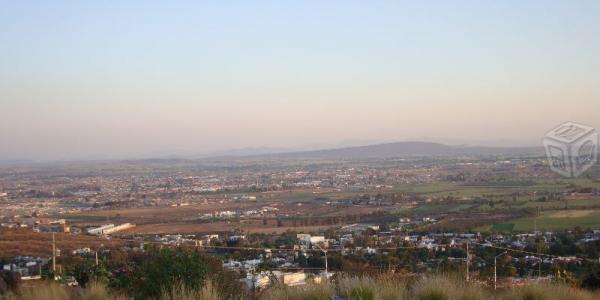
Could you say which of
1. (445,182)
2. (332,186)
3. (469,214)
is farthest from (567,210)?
(332,186)

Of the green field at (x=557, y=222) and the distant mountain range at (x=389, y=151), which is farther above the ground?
the distant mountain range at (x=389, y=151)

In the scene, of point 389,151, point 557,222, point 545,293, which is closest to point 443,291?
point 545,293

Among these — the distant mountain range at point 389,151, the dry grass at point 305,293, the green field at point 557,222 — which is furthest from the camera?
the distant mountain range at point 389,151

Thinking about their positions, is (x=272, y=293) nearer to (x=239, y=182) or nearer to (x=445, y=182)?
(x=445, y=182)

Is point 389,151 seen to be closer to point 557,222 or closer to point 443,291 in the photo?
point 557,222

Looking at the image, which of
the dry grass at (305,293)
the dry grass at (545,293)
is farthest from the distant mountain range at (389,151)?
the dry grass at (305,293)

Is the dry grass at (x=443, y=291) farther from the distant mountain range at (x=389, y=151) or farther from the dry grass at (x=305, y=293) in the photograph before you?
the distant mountain range at (x=389, y=151)

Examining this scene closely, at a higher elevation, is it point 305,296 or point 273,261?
point 305,296

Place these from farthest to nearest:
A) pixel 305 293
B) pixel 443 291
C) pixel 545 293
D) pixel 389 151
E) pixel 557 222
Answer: pixel 389 151 < pixel 557 222 < pixel 545 293 < pixel 443 291 < pixel 305 293

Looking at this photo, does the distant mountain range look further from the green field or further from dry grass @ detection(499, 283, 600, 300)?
dry grass @ detection(499, 283, 600, 300)

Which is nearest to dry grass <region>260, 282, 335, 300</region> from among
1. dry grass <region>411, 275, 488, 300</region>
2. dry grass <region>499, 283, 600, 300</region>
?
dry grass <region>411, 275, 488, 300</region>

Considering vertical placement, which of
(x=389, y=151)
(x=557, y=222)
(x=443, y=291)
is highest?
(x=443, y=291)
